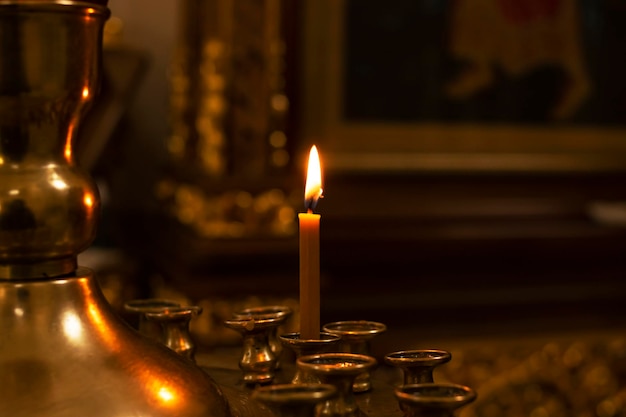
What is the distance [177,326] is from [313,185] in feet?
0.33

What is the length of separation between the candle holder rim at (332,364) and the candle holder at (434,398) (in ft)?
0.06

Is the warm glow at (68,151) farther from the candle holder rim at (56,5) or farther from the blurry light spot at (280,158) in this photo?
the blurry light spot at (280,158)

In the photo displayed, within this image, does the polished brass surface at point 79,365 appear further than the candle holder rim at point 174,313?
No

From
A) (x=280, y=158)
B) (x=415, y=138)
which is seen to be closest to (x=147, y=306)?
(x=280, y=158)

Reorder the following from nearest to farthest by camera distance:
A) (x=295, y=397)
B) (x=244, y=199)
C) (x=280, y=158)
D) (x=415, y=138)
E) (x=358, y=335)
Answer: (x=295, y=397) < (x=358, y=335) < (x=244, y=199) < (x=280, y=158) < (x=415, y=138)

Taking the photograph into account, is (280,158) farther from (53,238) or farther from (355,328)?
(53,238)

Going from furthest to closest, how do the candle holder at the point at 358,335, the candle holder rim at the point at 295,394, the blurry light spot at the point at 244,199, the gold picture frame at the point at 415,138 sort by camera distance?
the gold picture frame at the point at 415,138
the blurry light spot at the point at 244,199
the candle holder at the point at 358,335
the candle holder rim at the point at 295,394

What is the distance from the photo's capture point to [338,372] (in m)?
0.38

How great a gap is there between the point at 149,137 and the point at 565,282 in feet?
3.39

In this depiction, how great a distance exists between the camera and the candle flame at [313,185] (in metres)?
0.49

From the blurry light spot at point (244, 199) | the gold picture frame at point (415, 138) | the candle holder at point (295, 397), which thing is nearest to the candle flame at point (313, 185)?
the candle holder at point (295, 397)

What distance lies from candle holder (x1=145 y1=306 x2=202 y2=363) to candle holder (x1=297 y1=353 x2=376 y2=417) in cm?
13

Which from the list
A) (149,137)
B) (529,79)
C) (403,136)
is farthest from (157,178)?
(529,79)

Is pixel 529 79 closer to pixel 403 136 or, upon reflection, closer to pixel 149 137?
pixel 403 136
